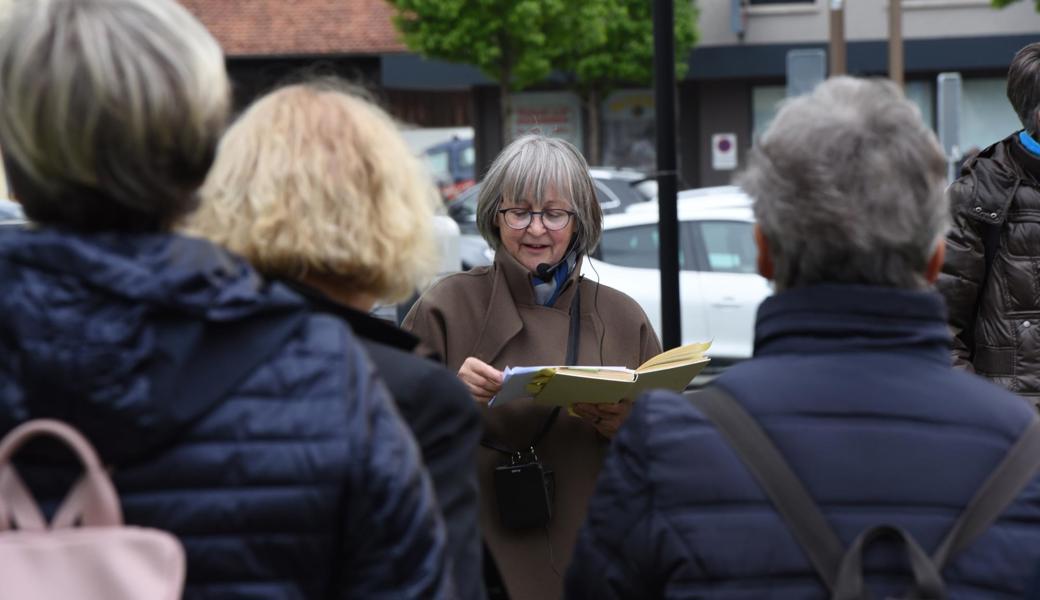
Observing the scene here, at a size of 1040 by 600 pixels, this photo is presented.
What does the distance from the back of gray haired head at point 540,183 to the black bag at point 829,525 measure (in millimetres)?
1920

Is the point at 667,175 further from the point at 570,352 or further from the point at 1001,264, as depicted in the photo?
the point at 570,352

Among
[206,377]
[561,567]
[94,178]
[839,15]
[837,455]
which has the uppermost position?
[839,15]

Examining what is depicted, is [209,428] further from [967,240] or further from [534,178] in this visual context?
[967,240]

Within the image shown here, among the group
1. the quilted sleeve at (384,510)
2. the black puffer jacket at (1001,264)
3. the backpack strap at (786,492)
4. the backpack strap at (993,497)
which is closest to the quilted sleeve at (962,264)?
the black puffer jacket at (1001,264)

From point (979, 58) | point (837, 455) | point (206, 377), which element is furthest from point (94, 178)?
point (979, 58)

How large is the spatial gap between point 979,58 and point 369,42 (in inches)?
586

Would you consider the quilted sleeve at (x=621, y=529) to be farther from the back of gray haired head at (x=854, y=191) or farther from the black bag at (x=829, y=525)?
the back of gray haired head at (x=854, y=191)

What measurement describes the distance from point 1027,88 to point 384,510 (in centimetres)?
289

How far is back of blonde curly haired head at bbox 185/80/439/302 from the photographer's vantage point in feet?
6.79

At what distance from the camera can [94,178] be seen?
69.1 inches

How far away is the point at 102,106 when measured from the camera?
5.67ft

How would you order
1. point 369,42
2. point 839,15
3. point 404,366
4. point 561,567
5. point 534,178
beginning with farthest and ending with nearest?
1. point 369,42
2. point 839,15
3. point 534,178
4. point 561,567
5. point 404,366

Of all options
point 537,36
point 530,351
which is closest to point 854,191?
point 530,351

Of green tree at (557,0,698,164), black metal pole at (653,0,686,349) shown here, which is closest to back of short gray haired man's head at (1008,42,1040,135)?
black metal pole at (653,0,686,349)
